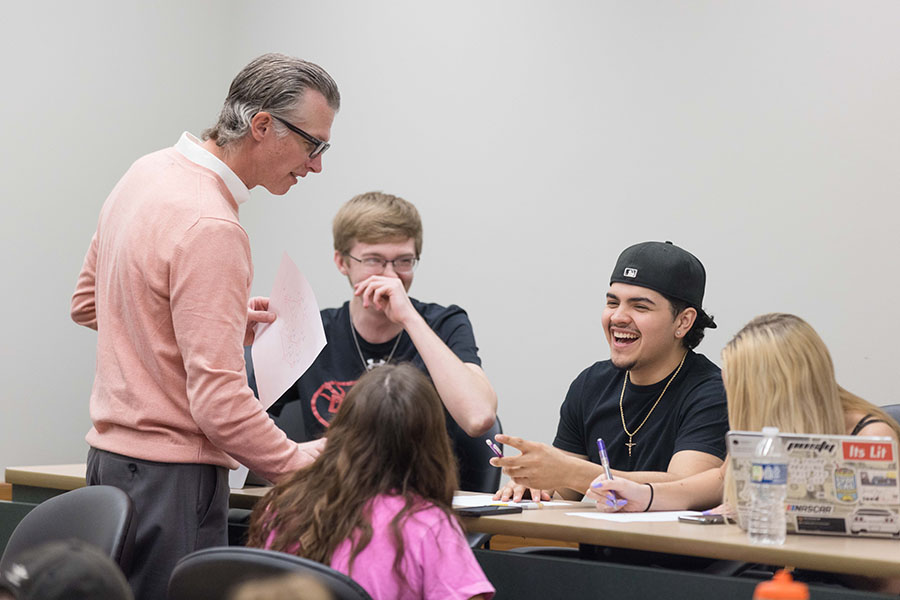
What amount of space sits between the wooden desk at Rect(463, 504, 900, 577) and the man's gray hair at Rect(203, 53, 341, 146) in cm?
95

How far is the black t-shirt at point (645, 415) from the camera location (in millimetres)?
2449

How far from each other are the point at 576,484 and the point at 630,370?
1.73 feet

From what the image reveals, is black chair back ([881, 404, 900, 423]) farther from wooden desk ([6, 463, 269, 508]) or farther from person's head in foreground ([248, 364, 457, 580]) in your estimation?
wooden desk ([6, 463, 269, 508])

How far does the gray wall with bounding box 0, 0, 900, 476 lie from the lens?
337cm

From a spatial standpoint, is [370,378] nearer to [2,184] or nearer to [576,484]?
[576,484]

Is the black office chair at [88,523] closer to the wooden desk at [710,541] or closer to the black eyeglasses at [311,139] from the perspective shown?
the wooden desk at [710,541]

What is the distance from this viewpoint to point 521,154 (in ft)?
13.3

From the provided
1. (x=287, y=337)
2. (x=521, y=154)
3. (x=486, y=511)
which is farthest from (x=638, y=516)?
(x=521, y=154)

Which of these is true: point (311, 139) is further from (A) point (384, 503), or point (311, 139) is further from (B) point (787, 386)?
(B) point (787, 386)

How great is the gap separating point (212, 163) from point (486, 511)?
925 millimetres

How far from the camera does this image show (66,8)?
4.18m

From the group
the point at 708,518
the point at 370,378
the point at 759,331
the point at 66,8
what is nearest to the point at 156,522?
the point at 370,378

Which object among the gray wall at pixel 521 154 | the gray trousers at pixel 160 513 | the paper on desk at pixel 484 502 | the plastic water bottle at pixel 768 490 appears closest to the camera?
→ the plastic water bottle at pixel 768 490

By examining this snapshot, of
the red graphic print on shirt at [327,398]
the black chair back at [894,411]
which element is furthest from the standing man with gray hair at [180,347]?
the black chair back at [894,411]
